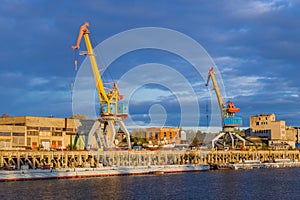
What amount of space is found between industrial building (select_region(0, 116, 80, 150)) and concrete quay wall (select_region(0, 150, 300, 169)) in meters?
8.31

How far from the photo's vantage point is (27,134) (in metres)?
127

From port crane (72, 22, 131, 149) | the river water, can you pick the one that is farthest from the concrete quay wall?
the river water

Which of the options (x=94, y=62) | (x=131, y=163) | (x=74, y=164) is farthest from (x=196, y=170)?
(x=94, y=62)

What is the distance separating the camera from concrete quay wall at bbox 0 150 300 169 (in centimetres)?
10088

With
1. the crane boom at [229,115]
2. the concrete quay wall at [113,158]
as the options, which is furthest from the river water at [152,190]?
the crane boom at [229,115]

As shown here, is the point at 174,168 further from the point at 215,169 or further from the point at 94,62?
the point at 94,62

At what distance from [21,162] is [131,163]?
31.1 m

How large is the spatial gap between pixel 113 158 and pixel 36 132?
24.5 m

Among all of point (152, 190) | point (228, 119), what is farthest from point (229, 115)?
point (152, 190)

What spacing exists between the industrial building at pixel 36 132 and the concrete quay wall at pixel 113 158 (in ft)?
27.2

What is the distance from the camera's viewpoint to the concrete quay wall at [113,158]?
10088cm

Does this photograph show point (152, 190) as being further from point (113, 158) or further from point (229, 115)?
point (229, 115)

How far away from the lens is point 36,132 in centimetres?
12950

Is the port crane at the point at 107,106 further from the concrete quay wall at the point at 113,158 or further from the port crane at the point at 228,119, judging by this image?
the port crane at the point at 228,119
